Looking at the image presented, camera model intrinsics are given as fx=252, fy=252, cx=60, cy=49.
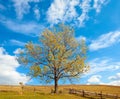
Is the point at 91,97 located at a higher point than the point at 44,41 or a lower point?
lower

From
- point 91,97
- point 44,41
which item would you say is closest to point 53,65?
point 44,41

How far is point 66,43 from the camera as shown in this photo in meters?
60.2

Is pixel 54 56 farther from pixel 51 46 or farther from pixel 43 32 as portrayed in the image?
pixel 43 32

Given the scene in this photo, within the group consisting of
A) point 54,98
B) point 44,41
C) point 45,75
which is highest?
point 44,41

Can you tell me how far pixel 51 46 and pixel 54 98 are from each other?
14834mm

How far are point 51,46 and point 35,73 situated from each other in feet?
23.7

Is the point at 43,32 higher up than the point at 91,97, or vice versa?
the point at 43,32

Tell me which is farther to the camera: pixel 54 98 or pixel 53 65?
pixel 53 65

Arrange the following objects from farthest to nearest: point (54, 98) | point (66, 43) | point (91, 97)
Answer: point (66, 43)
point (91, 97)
point (54, 98)

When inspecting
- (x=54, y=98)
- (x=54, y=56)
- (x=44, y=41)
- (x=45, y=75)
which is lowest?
(x=54, y=98)

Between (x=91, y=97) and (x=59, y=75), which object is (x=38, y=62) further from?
(x=91, y=97)

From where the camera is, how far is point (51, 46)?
58.4 metres

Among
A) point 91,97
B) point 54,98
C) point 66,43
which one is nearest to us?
point 54,98

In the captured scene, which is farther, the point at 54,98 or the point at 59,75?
the point at 59,75
